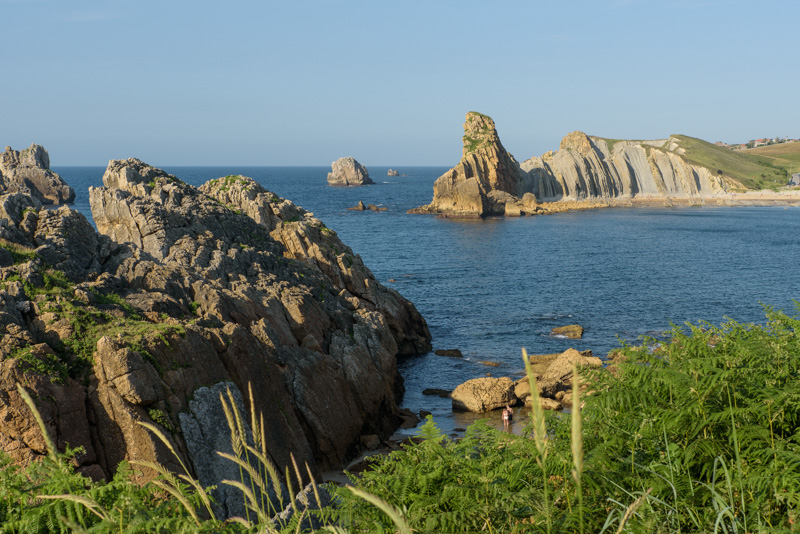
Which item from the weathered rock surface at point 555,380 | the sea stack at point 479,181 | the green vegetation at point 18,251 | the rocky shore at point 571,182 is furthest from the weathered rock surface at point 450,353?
the sea stack at point 479,181

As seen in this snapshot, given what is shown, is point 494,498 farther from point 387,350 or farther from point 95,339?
point 387,350

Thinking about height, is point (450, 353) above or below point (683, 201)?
below

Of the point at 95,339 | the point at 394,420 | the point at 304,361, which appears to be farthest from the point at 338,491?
the point at 394,420

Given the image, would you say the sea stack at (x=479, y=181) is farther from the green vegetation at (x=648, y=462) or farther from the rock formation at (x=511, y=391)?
the green vegetation at (x=648, y=462)

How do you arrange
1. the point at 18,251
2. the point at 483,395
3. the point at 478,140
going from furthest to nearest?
the point at 478,140
the point at 483,395
the point at 18,251

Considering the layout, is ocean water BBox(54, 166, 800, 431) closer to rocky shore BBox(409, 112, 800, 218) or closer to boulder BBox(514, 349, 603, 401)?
boulder BBox(514, 349, 603, 401)

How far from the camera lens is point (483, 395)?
34.3 meters

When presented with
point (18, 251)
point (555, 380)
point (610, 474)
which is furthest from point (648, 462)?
point (555, 380)

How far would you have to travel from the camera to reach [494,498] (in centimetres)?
626

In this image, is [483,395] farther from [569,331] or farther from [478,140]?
[478,140]

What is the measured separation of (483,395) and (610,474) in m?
28.6

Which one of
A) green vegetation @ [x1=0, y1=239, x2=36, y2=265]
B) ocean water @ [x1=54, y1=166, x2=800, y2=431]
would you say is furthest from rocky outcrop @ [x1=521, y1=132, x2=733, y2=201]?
green vegetation @ [x1=0, y1=239, x2=36, y2=265]

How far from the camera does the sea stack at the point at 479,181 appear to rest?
140 m

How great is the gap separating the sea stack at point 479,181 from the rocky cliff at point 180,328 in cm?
9748
